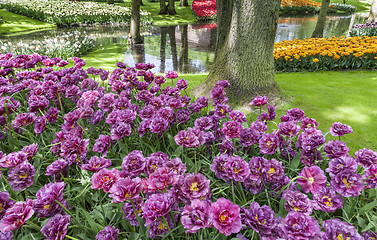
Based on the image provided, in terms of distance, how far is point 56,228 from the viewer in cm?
123

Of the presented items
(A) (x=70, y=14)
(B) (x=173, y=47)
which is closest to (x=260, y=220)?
(B) (x=173, y=47)

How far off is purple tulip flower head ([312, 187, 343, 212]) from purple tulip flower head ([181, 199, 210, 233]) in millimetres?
680

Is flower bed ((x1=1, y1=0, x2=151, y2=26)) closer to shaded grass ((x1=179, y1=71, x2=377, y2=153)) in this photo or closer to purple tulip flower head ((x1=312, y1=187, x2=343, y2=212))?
shaded grass ((x1=179, y1=71, x2=377, y2=153))

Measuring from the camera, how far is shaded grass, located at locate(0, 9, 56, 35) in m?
13.1

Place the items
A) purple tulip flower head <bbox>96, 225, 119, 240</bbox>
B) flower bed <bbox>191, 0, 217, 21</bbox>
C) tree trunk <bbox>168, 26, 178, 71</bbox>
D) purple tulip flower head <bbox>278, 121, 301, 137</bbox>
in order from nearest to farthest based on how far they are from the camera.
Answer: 1. purple tulip flower head <bbox>96, 225, 119, 240</bbox>
2. purple tulip flower head <bbox>278, 121, 301, 137</bbox>
3. tree trunk <bbox>168, 26, 178, 71</bbox>
4. flower bed <bbox>191, 0, 217, 21</bbox>

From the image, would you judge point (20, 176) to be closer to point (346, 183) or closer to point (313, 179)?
point (313, 179)

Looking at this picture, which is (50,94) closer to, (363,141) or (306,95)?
(363,141)

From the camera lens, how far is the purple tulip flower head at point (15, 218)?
111cm

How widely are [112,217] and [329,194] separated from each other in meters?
1.43

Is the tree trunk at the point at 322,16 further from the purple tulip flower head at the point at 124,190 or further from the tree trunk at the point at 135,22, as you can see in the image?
the purple tulip flower head at the point at 124,190

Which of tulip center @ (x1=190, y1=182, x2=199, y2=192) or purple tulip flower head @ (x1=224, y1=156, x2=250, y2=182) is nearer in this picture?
tulip center @ (x1=190, y1=182, x2=199, y2=192)

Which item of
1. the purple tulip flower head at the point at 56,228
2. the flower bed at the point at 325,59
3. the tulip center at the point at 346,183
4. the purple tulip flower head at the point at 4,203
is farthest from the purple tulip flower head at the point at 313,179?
the flower bed at the point at 325,59

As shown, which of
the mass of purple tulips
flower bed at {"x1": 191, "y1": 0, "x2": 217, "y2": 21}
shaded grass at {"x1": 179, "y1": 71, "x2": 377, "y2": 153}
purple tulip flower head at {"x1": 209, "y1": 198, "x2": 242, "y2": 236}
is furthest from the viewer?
flower bed at {"x1": 191, "y1": 0, "x2": 217, "y2": 21}

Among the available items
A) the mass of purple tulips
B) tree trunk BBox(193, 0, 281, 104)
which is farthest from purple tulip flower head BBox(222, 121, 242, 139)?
tree trunk BBox(193, 0, 281, 104)
